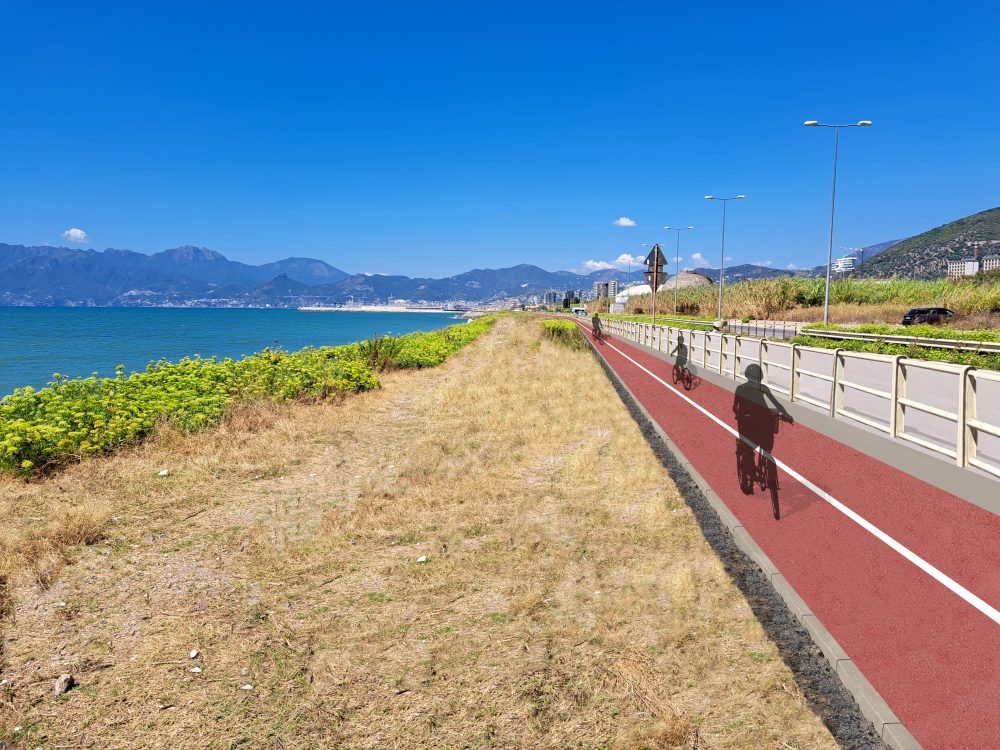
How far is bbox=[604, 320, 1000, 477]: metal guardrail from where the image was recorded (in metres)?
8.05

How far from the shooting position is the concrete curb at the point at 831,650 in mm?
3172

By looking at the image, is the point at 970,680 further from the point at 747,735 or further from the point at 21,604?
the point at 21,604

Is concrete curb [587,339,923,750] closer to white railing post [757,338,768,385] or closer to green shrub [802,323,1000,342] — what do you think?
white railing post [757,338,768,385]

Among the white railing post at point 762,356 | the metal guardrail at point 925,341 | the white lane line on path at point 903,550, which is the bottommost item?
the white lane line on path at point 903,550

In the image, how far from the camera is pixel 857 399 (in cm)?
1207

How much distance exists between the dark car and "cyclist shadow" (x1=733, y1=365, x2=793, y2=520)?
38696 mm

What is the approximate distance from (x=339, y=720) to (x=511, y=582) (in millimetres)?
2078

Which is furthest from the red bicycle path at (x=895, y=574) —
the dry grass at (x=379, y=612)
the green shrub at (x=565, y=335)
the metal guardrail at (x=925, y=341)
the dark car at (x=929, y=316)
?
the dark car at (x=929, y=316)

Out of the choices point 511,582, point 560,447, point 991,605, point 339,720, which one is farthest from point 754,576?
point 560,447

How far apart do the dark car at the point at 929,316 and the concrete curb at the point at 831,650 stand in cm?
4021

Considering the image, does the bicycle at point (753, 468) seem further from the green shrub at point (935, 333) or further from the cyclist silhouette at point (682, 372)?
the green shrub at point (935, 333)

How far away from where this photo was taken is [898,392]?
32.8 ft

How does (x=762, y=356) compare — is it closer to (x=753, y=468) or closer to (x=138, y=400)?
(x=753, y=468)

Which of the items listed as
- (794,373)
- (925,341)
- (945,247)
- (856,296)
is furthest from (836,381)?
(945,247)
